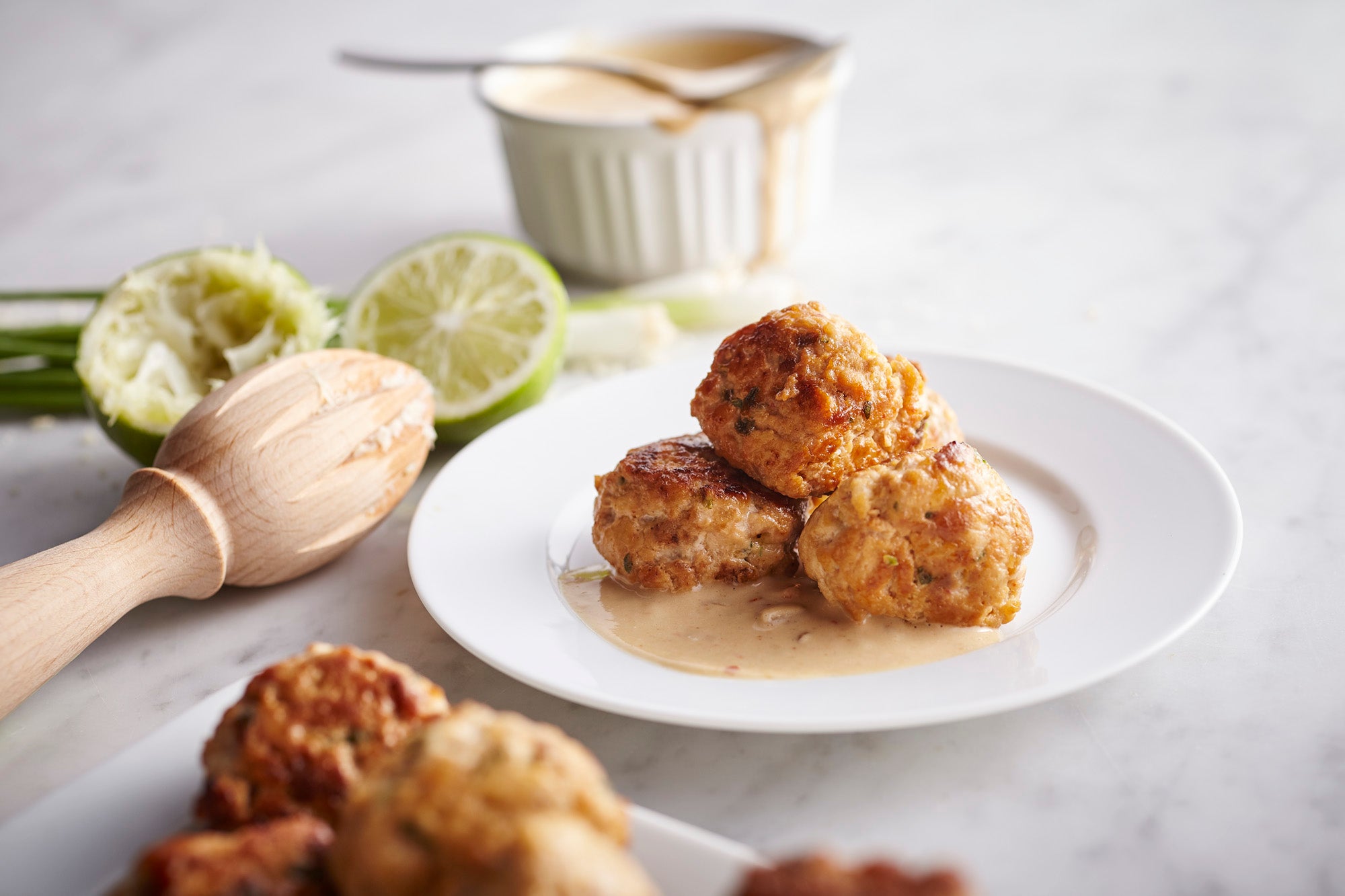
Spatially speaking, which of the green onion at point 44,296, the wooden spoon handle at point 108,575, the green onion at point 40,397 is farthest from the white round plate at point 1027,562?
the green onion at point 44,296

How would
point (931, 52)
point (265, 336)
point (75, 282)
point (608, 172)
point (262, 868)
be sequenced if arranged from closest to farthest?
point (262, 868) → point (265, 336) → point (608, 172) → point (75, 282) → point (931, 52)

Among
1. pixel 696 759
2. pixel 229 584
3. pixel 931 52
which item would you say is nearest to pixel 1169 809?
pixel 696 759

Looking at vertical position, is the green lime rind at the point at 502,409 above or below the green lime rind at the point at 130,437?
below

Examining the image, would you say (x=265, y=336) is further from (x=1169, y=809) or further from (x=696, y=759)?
(x=1169, y=809)

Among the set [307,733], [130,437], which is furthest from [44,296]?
[307,733]

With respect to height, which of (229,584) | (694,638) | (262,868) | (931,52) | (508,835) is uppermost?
(508,835)

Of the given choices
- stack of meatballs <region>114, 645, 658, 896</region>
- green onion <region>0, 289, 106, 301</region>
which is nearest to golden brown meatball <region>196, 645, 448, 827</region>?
stack of meatballs <region>114, 645, 658, 896</region>

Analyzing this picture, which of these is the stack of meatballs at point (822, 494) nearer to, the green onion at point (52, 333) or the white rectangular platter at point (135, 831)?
the white rectangular platter at point (135, 831)
